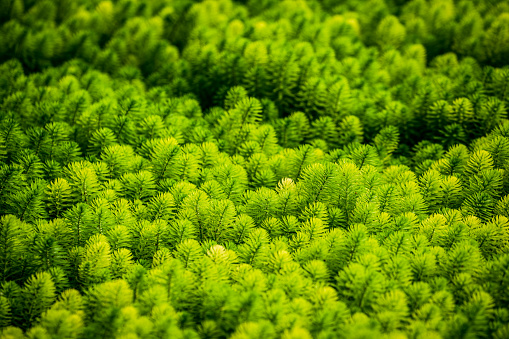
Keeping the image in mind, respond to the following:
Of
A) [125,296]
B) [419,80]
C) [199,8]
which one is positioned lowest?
[125,296]

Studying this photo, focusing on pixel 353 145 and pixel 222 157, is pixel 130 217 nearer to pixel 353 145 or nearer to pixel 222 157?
pixel 222 157

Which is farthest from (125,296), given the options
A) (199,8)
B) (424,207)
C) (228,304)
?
(199,8)

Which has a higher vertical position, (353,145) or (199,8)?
(199,8)

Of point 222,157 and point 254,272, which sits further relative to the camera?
point 222,157

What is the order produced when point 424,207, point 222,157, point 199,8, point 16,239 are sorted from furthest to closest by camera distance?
point 199,8 < point 222,157 < point 424,207 < point 16,239

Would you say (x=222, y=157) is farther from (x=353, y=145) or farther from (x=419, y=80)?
(x=419, y=80)

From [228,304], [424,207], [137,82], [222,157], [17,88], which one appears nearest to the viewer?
[228,304]
